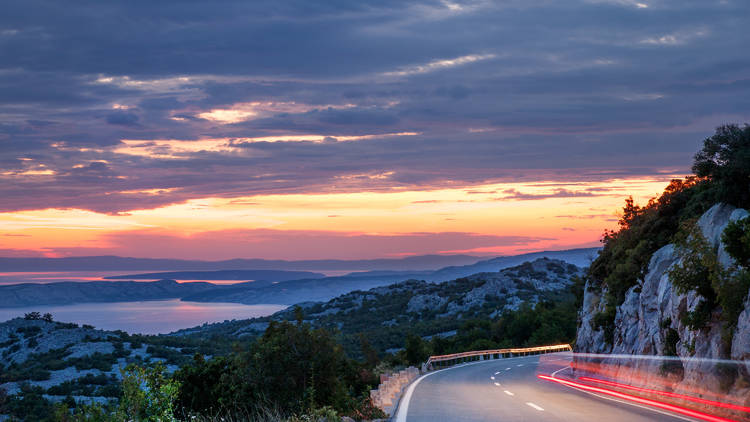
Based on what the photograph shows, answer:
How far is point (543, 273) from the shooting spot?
182 metres

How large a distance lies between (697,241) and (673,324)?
146 inches

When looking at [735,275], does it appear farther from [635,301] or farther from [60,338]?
[60,338]

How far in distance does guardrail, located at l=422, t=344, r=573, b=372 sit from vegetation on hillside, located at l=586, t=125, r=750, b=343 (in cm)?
1118

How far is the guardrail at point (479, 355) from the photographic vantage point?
152 ft

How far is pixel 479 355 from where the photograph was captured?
186 ft

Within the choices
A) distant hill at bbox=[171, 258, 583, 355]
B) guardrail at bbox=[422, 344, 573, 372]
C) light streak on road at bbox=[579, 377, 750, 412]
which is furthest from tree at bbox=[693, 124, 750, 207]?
distant hill at bbox=[171, 258, 583, 355]

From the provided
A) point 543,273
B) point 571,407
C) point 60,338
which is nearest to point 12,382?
point 60,338

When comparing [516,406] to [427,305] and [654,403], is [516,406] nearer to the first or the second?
[654,403]

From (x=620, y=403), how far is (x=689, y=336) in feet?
10.8

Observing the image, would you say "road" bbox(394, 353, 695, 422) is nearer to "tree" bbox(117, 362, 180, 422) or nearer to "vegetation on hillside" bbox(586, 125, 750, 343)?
"vegetation on hillside" bbox(586, 125, 750, 343)

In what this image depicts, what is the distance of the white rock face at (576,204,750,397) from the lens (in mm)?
17578

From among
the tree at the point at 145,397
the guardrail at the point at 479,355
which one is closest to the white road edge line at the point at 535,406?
the tree at the point at 145,397

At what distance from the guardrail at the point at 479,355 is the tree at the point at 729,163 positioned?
70.4 feet

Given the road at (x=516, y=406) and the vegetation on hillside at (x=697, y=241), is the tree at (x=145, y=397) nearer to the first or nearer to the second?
the road at (x=516, y=406)
